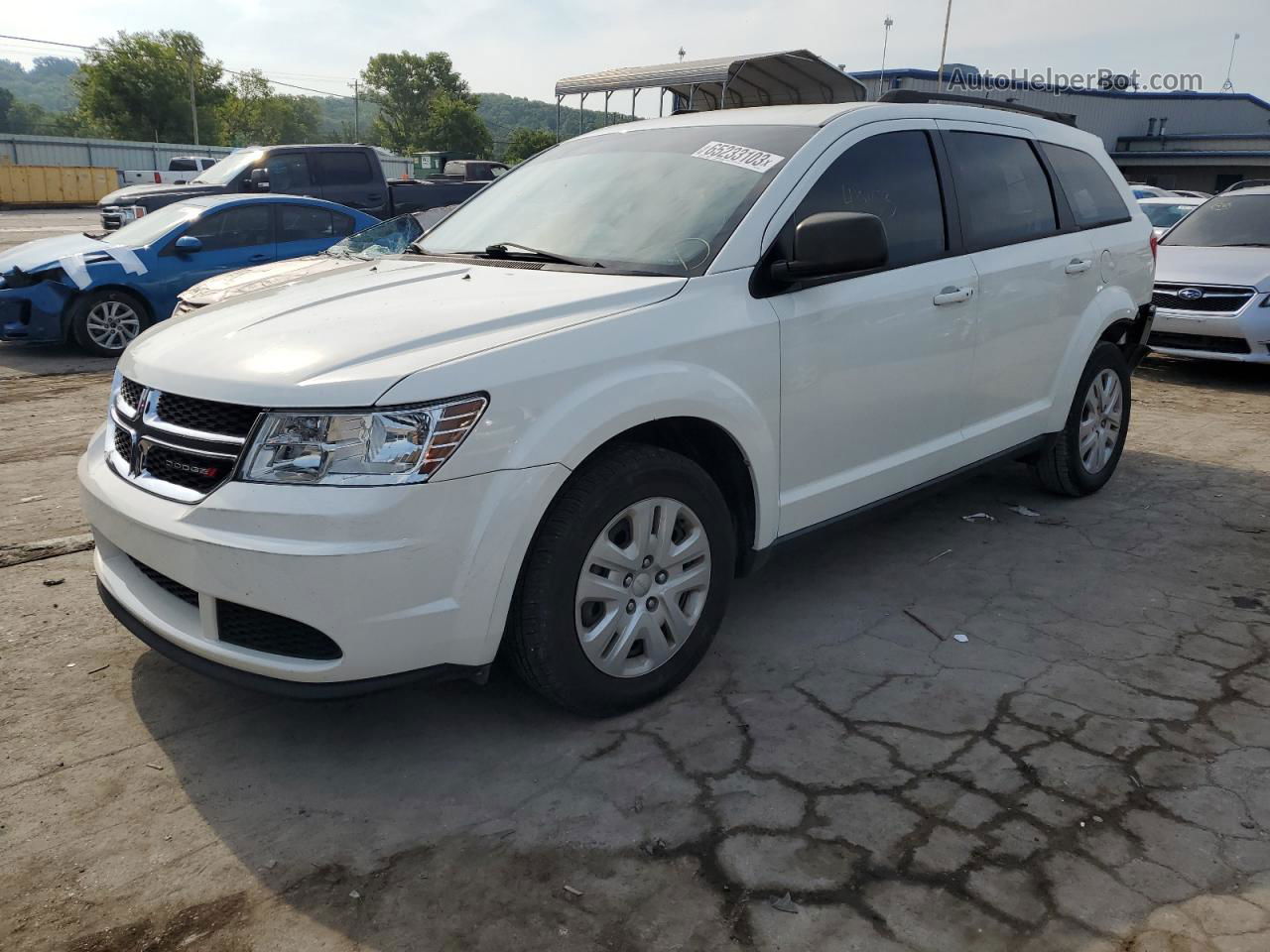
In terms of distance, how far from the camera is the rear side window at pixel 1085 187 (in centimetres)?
494

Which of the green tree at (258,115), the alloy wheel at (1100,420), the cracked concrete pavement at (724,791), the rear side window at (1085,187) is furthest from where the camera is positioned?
the green tree at (258,115)

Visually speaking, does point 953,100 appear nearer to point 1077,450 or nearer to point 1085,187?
point 1085,187

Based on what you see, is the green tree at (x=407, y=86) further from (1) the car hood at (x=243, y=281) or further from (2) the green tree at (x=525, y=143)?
(1) the car hood at (x=243, y=281)

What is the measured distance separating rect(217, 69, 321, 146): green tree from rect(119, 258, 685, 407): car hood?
90306 mm

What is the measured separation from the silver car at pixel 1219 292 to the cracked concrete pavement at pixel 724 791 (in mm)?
5276

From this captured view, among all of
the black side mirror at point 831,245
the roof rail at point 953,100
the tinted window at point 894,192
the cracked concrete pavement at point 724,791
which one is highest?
the roof rail at point 953,100

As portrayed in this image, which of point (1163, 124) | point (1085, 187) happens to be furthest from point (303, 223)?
point (1163, 124)

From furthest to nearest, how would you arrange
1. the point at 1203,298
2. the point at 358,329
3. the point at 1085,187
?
the point at 1203,298 → the point at 1085,187 → the point at 358,329

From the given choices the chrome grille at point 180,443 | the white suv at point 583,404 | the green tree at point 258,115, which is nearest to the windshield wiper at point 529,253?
the white suv at point 583,404

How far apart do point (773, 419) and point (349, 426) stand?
144cm

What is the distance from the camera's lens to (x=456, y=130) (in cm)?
10194

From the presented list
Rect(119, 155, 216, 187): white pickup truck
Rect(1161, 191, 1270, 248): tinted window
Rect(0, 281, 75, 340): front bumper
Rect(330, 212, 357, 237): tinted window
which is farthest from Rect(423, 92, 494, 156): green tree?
Rect(1161, 191, 1270, 248): tinted window

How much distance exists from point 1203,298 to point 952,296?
6.02 meters

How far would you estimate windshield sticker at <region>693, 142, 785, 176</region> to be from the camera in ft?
11.7
